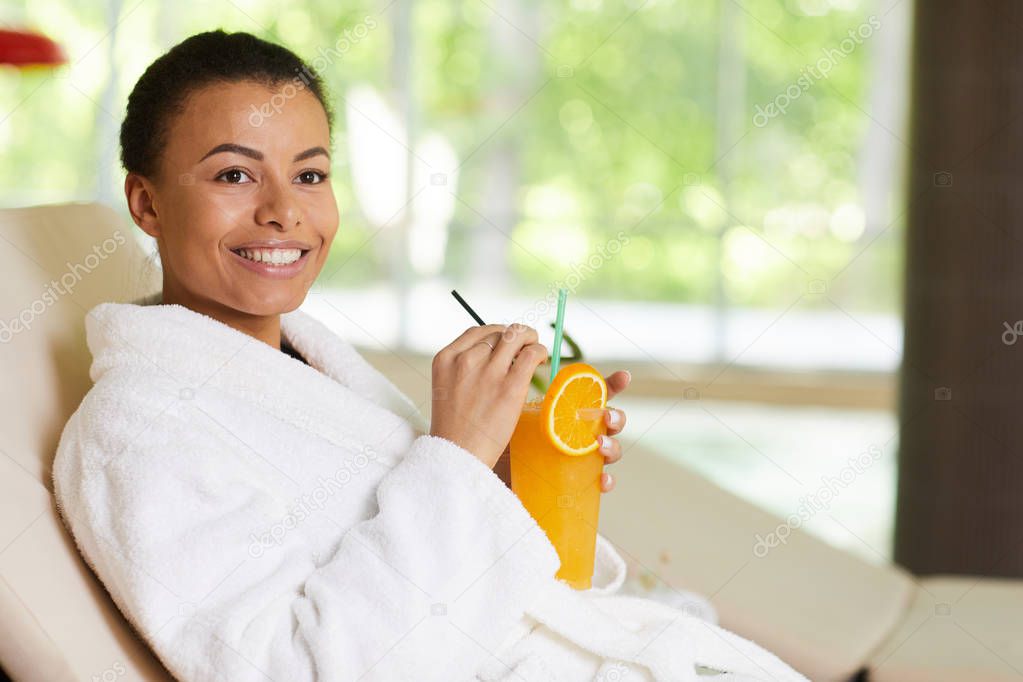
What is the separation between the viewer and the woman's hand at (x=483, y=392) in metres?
1.19

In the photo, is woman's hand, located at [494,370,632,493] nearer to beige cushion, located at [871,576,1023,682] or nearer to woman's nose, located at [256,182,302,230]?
woman's nose, located at [256,182,302,230]

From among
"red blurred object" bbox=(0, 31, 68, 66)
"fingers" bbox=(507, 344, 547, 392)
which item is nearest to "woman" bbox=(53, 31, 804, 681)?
"fingers" bbox=(507, 344, 547, 392)

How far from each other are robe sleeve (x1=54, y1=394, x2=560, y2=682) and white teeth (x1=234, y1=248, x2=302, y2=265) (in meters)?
0.22

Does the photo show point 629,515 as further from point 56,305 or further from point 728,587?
point 56,305

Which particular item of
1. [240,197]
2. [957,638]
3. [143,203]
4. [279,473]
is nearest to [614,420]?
[279,473]

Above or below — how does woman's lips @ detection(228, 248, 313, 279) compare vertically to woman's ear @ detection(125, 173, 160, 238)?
below

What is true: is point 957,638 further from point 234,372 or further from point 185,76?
point 185,76

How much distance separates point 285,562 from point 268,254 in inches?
14.4

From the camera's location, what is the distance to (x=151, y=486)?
3.53 feet

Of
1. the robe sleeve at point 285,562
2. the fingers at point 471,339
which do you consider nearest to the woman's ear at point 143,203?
the robe sleeve at point 285,562

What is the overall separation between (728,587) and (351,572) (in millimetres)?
904

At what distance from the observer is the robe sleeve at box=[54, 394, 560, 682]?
1.05m

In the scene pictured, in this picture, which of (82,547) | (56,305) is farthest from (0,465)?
(56,305)

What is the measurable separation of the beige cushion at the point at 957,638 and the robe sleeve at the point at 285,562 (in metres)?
0.70
